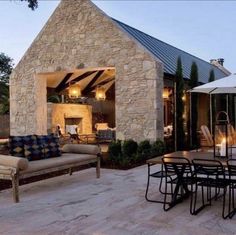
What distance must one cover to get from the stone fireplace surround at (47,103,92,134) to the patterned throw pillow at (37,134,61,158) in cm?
628

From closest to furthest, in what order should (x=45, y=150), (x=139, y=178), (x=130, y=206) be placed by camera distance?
1. (x=130, y=206)
2. (x=45, y=150)
3. (x=139, y=178)

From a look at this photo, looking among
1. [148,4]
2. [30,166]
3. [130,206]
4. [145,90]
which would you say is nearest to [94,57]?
[145,90]

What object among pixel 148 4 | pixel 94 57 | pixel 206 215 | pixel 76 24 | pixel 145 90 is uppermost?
pixel 148 4

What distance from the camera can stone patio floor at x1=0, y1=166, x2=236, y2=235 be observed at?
4.06 meters

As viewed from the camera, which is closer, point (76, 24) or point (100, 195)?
point (100, 195)

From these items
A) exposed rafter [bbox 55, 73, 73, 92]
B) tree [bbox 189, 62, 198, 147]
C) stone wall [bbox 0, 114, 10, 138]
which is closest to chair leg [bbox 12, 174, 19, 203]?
tree [bbox 189, 62, 198, 147]

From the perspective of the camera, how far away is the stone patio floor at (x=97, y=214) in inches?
160

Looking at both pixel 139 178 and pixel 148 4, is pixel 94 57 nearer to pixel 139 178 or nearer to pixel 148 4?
pixel 139 178

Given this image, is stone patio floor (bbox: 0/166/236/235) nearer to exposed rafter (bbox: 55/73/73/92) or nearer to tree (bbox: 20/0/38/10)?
tree (bbox: 20/0/38/10)

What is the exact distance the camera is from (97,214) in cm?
464

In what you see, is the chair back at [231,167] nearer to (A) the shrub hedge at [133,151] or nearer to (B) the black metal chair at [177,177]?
(B) the black metal chair at [177,177]

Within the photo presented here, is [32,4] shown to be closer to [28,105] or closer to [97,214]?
[28,105]

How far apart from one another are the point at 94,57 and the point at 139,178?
5.17m

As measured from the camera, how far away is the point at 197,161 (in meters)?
4.52
